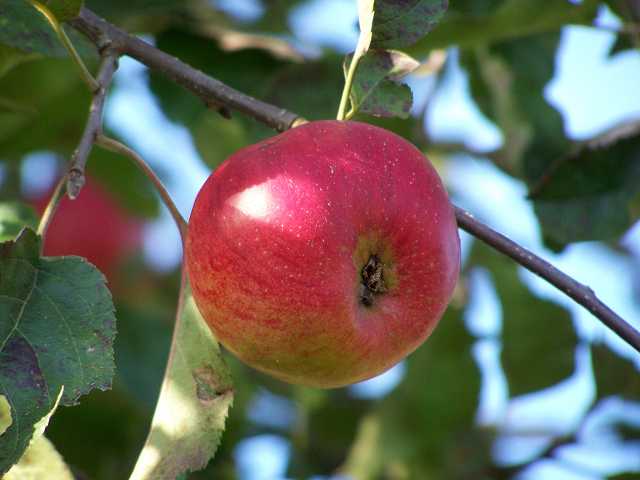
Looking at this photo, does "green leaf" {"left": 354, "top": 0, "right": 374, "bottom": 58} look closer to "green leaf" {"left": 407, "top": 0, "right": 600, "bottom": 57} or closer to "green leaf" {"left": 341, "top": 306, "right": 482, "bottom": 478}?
"green leaf" {"left": 407, "top": 0, "right": 600, "bottom": 57}

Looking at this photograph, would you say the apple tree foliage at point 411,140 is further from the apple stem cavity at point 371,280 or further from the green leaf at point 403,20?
the apple stem cavity at point 371,280

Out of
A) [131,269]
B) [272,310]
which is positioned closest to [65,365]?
[272,310]

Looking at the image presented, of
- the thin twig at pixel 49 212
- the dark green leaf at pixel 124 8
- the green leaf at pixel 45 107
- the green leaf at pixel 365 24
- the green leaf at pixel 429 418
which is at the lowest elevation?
the green leaf at pixel 429 418

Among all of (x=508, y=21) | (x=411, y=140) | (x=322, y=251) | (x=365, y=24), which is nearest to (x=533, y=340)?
(x=411, y=140)

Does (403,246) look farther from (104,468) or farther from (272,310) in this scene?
(104,468)

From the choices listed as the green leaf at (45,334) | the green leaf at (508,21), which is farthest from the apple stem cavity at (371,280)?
the green leaf at (508,21)

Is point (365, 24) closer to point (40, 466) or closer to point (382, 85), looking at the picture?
point (382, 85)
